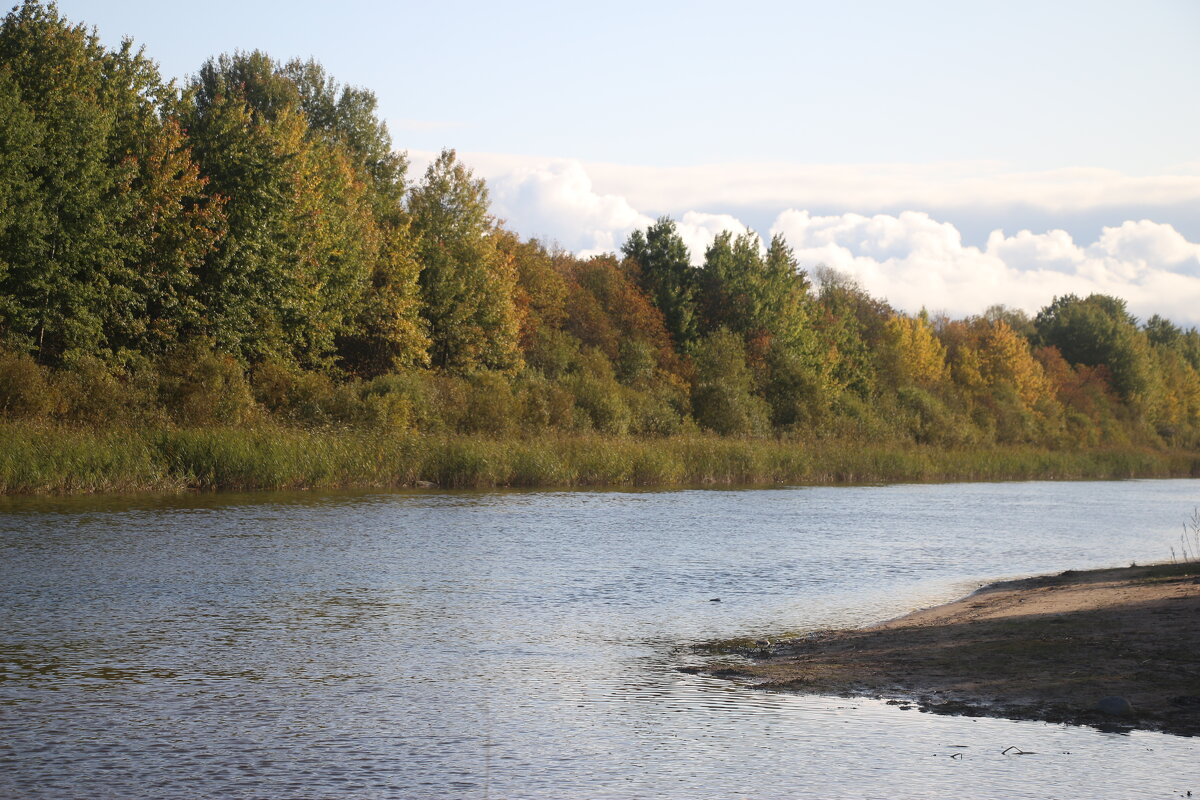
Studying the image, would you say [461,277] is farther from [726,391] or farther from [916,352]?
[916,352]

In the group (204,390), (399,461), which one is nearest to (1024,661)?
(399,461)

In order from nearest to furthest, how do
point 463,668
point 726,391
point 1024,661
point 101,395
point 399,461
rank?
point 1024,661 < point 463,668 < point 101,395 < point 399,461 < point 726,391

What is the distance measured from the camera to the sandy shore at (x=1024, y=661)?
9.54m

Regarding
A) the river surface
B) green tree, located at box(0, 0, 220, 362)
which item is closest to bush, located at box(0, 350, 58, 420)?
green tree, located at box(0, 0, 220, 362)

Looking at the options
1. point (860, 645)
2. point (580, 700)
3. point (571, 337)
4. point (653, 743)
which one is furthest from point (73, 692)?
point (571, 337)

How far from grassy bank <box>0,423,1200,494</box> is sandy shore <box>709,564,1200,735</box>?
918 inches

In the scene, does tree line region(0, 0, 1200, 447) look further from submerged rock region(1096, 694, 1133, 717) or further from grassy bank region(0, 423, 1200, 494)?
submerged rock region(1096, 694, 1133, 717)

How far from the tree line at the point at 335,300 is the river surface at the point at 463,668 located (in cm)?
1671

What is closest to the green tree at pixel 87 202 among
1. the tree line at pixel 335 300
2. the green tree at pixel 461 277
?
the tree line at pixel 335 300

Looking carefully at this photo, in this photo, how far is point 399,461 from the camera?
39.0m

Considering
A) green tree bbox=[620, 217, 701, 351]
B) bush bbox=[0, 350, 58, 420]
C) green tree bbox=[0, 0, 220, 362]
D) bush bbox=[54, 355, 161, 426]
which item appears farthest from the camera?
green tree bbox=[620, 217, 701, 351]

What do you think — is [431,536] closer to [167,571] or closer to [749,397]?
[167,571]

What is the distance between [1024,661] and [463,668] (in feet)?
17.0

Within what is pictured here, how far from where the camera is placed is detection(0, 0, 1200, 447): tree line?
40719mm
